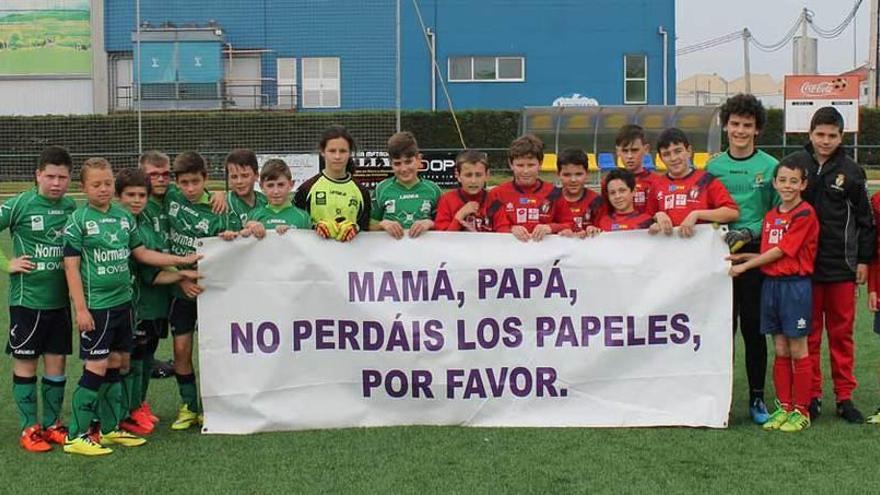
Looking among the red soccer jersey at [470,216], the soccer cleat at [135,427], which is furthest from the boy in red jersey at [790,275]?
the soccer cleat at [135,427]

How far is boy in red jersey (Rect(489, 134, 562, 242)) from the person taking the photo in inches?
211

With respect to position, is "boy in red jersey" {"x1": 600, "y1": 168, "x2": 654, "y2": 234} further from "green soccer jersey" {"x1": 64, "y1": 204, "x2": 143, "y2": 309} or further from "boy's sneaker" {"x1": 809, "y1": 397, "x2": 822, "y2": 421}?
"green soccer jersey" {"x1": 64, "y1": 204, "x2": 143, "y2": 309}

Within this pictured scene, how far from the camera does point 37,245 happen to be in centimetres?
488

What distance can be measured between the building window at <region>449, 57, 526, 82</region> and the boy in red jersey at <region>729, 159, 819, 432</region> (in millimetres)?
28387

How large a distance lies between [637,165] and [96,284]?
300 cm

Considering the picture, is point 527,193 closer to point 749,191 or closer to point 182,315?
point 749,191

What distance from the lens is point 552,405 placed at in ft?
17.2

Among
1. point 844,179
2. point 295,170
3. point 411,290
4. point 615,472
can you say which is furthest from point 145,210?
point 295,170

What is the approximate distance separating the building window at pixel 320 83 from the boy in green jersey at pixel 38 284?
2502 centimetres

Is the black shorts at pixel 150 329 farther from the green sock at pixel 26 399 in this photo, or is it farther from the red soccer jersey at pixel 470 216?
the red soccer jersey at pixel 470 216

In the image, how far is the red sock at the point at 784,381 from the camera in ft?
17.2

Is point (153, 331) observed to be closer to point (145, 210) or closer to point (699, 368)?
point (145, 210)

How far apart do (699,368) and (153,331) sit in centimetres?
302

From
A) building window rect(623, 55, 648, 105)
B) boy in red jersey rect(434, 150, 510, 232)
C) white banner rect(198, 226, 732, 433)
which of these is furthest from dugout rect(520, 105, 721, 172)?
white banner rect(198, 226, 732, 433)
